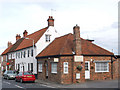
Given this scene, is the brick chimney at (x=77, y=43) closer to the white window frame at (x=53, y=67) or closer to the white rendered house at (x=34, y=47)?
the white window frame at (x=53, y=67)

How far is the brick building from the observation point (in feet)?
83.7

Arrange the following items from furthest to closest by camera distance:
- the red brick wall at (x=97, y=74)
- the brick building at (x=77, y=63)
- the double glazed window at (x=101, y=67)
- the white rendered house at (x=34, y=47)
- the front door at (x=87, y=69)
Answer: the white rendered house at (x=34, y=47)
the double glazed window at (x=101, y=67)
the red brick wall at (x=97, y=74)
the front door at (x=87, y=69)
the brick building at (x=77, y=63)

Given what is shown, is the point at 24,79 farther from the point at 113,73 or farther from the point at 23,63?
the point at 23,63

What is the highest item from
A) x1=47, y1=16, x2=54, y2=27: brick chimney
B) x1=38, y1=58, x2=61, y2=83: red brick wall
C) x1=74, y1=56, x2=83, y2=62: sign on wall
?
x1=47, y1=16, x2=54, y2=27: brick chimney

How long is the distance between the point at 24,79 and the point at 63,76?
17.5 ft

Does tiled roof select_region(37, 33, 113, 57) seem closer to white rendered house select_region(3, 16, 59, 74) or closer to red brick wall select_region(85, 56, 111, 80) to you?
red brick wall select_region(85, 56, 111, 80)

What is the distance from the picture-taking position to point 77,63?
1012 inches

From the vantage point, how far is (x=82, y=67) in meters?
25.8

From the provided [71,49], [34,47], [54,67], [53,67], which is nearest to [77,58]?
[71,49]

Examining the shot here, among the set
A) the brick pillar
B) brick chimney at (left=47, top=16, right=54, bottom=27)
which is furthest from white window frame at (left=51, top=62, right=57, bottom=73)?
brick chimney at (left=47, top=16, right=54, bottom=27)

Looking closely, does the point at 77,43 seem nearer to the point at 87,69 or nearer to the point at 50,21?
the point at 87,69

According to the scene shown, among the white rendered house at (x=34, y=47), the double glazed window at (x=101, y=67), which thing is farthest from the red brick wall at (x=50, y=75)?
the double glazed window at (x=101, y=67)

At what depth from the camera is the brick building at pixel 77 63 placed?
1004 inches

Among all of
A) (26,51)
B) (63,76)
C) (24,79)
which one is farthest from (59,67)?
(26,51)
